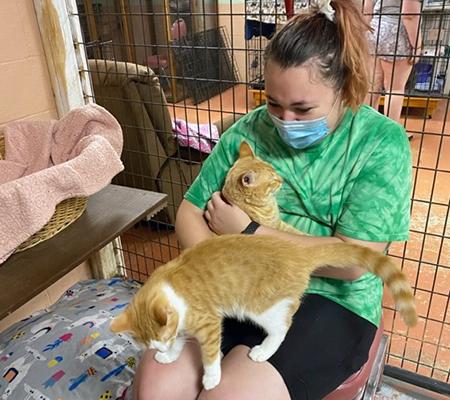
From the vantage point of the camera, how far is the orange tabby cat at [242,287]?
2.83 ft

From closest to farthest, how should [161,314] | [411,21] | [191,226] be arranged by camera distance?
[161,314], [191,226], [411,21]

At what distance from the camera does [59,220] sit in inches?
44.7

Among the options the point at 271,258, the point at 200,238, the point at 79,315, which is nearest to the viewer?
the point at 271,258

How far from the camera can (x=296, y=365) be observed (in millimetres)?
903

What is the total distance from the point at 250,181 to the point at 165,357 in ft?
1.42

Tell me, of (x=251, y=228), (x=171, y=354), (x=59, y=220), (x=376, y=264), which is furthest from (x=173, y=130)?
(x=376, y=264)

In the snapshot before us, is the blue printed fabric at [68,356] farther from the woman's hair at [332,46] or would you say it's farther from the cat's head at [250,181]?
the woman's hair at [332,46]

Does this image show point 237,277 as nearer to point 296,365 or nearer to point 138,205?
point 296,365

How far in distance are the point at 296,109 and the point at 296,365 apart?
0.53 metres

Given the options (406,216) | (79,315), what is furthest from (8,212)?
(406,216)

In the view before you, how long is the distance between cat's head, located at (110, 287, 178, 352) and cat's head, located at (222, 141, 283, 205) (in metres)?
0.33

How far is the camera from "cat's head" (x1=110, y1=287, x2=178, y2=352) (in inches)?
31.6

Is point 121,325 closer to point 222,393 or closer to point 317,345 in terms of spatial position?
point 222,393

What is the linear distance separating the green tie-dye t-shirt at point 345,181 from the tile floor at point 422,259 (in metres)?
0.37
